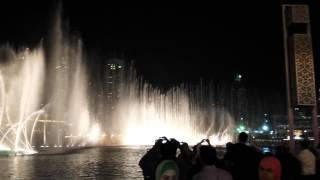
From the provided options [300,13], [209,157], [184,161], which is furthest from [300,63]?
[209,157]

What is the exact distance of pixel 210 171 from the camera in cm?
436

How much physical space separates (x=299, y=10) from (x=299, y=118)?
102851 millimetres

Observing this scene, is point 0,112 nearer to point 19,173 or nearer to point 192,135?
point 19,173

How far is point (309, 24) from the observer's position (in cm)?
1566

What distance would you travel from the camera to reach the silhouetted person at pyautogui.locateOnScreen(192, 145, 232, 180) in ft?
14.2

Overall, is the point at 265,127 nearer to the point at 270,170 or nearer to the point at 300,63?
the point at 300,63

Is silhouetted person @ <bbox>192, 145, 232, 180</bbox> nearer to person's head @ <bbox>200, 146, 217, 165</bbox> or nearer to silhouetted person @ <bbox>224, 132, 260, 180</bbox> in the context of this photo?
person's head @ <bbox>200, 146, 217, 165</bbox>

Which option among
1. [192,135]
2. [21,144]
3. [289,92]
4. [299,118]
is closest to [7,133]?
[21,144]

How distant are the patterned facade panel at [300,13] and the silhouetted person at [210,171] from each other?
12177mm

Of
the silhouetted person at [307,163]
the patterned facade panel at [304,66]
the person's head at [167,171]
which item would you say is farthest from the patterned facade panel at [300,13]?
the person's head at [167,171]

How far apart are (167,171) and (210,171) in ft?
1.82

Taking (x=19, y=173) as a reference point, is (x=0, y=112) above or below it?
above

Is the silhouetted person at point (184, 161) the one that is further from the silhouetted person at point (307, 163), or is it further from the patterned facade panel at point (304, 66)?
the patterned facade panel at point (304, 66)

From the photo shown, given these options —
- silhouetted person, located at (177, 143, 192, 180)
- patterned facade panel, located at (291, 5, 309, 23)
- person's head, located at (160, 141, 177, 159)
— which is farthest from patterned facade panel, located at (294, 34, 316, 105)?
person's head, located at (160, 141, 177, 159)
